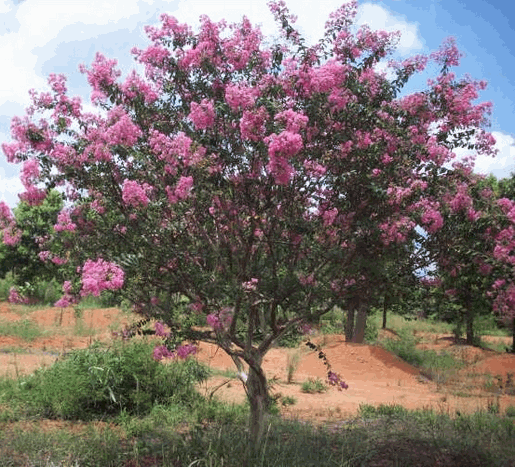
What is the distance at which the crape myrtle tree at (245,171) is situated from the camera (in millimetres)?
4840

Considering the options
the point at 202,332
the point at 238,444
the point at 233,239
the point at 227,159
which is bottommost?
the point at 238,444

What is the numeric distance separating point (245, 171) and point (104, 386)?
3.99 metres

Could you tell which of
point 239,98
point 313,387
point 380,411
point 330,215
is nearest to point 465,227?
point 330,215

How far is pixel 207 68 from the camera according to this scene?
5.27m

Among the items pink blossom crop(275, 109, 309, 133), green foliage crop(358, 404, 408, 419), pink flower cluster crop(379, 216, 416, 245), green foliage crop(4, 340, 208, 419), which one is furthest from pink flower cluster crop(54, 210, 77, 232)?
green foliage crop(358, 404, 408, 419)

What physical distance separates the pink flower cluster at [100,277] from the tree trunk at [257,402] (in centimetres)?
193

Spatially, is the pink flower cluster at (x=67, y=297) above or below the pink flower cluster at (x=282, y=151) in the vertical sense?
below

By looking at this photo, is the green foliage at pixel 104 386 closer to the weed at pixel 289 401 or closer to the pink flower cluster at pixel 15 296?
the weed at pixel 289 401

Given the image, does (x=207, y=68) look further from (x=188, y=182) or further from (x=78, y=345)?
(x=78, y=345)

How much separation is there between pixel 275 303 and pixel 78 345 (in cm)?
1251

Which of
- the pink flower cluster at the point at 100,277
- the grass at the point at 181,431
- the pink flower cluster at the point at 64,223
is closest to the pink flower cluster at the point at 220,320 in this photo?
the pink flower cluster at the point at 100,277

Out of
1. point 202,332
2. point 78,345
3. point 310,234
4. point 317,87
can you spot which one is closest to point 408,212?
point 310,234

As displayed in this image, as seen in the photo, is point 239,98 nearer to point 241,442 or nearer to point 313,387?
point 241,442

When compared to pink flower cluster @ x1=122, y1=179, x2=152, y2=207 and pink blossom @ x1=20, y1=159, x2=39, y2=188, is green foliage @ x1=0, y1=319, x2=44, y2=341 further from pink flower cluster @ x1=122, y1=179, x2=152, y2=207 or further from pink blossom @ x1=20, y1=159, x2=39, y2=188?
pink flower cluster @ x1=122, y1=179, x2=152, y2=207
